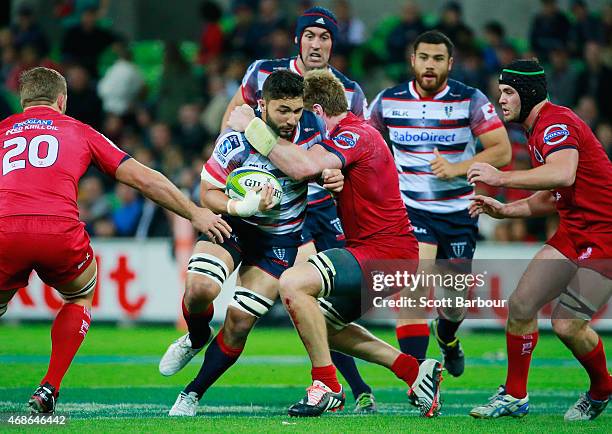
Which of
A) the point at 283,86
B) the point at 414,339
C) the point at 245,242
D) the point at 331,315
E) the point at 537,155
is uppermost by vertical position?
the point at 283,86

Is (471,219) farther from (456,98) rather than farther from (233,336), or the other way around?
(233,336)

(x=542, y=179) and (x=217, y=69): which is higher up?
(x=542, y=179)

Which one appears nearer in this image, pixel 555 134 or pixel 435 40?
pixel 555 134

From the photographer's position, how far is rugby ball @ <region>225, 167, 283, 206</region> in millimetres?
7789

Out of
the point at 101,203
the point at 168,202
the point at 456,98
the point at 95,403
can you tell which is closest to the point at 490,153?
the point at 456,98

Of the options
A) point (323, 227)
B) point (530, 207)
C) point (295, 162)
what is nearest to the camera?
point (295, 162)

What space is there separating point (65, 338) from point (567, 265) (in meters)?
3.53

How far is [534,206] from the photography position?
8445 millimetres

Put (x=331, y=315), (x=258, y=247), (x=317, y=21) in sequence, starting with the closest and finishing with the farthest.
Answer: (x=331, y=315) → (x=258, y=247) → (x=317, y=21)

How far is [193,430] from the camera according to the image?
270 inches

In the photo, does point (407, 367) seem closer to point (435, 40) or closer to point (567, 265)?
point (567, 265)

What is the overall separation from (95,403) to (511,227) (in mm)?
8018

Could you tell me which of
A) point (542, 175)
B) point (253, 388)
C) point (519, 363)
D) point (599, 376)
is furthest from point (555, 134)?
point (253, 388)

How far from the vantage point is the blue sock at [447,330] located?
32.6ft
